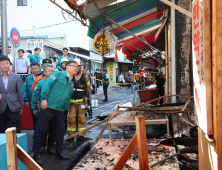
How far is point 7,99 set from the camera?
14.1ft

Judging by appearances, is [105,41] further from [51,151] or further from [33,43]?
[33,43]

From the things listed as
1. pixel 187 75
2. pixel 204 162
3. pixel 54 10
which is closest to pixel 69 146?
pixel 187 75

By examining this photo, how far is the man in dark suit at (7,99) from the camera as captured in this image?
4.29m

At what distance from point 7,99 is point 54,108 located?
1.05 metres

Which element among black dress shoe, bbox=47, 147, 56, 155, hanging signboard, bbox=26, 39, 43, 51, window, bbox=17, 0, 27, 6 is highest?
window, bbox=17, 0, 27, 6

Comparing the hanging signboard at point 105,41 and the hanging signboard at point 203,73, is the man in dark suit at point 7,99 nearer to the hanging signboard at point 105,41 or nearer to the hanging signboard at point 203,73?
the hanging signboard at point 105,41

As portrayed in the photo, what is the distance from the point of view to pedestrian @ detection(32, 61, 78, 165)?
13.7ft

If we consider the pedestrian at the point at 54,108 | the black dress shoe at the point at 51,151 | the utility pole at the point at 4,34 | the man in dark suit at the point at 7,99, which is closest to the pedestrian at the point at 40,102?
the black dress shoe at the point at 51,151

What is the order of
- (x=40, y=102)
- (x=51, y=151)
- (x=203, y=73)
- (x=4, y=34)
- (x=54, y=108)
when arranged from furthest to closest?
1. (x=4, y=34)
2. (x=40, y=102)
3. (x=51, y=151)
4. (x=54, y=108)
5. (x=203, y=73)

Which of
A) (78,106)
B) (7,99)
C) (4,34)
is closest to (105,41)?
(78,106)

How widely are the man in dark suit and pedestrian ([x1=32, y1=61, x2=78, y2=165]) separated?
0.61 m

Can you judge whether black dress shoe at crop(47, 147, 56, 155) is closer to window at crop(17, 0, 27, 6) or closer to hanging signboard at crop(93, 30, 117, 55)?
hanging signboard at crop(93, 30, 117, 55)

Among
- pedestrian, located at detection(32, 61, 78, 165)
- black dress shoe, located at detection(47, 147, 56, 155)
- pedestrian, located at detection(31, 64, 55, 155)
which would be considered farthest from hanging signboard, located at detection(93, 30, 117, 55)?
black dress shoe, located at detection(47, 147, 56, 155)

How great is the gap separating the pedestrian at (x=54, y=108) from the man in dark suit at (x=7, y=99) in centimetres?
61
